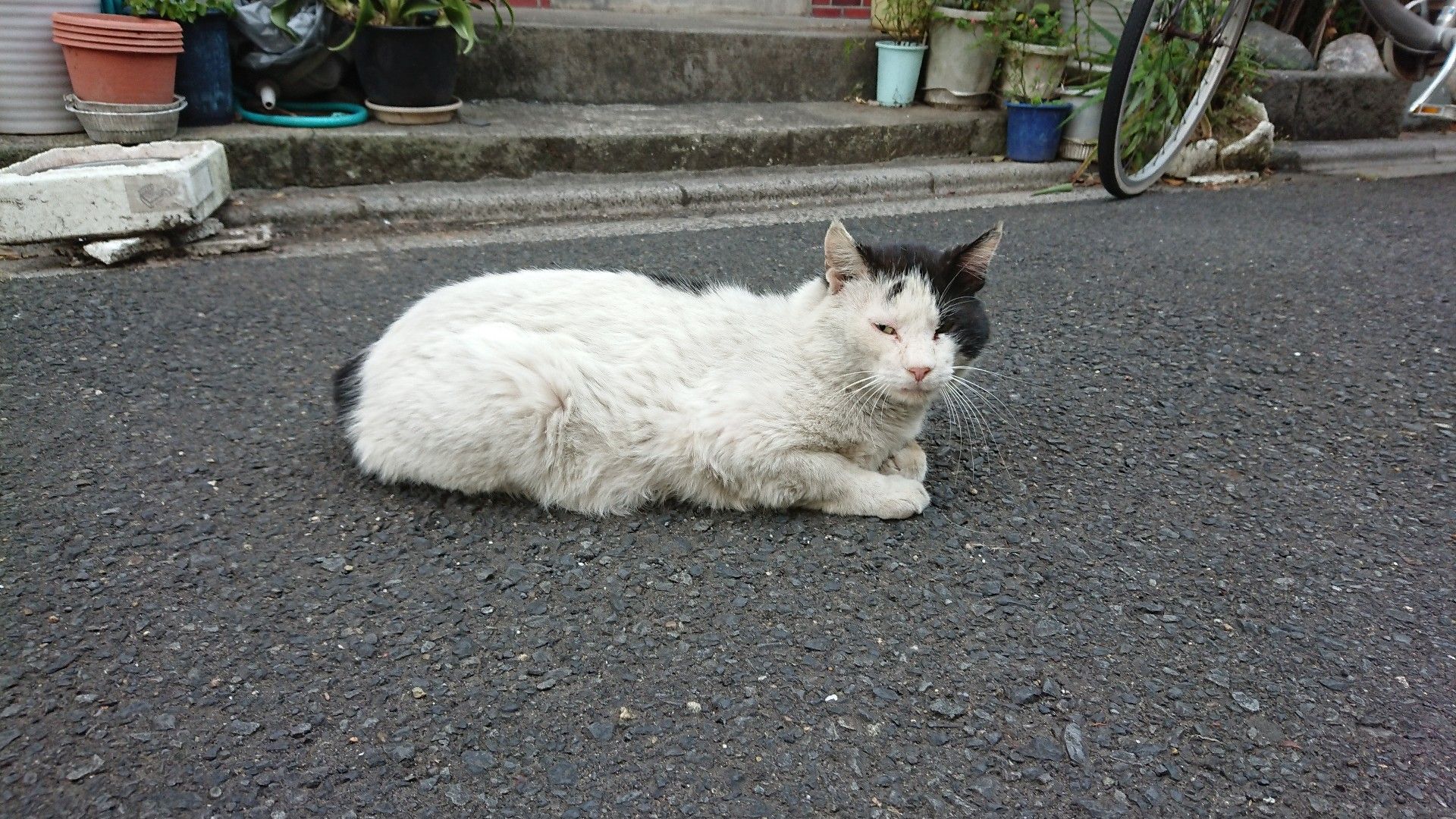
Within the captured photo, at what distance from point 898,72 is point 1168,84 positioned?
1.86 meters

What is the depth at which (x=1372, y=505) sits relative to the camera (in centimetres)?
259

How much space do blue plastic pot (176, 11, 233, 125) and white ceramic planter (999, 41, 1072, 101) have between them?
5.01m

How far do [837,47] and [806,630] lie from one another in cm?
578

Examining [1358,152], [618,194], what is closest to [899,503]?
[618,194]

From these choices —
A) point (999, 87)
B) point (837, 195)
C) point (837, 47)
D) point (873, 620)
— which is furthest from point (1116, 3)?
point (873, 620)

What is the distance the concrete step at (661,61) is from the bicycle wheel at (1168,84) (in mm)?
1996

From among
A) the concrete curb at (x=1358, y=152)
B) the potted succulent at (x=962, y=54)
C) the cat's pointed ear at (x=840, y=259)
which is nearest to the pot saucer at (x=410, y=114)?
the potted succulent at (x=962, y=54)

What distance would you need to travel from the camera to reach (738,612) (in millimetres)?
2107

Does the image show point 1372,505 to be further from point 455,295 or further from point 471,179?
point 471,179

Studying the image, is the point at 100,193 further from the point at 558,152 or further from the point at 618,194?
the point at 618,194

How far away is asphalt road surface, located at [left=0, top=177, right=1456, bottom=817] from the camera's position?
165 cm

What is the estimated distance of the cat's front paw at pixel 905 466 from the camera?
2594 millimetres

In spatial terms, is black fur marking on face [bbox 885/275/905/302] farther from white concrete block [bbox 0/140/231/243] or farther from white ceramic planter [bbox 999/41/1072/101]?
white ceramic planter [bbox 999/41/1072/101]

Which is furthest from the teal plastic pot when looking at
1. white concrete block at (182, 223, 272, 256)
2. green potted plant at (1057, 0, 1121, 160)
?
white concrete block at (182, 223, 272, 256)
